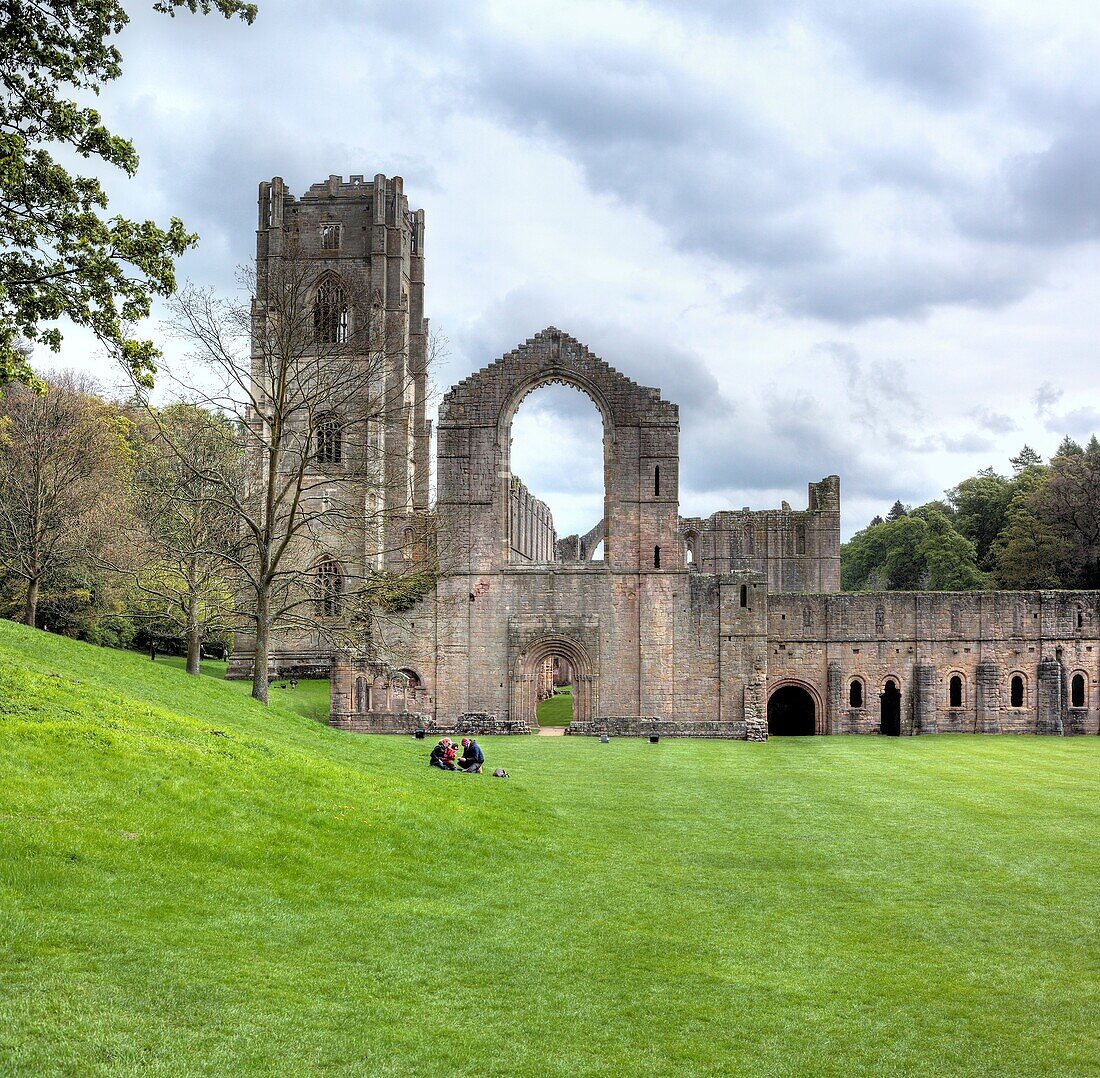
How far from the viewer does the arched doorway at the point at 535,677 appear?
40.3 m

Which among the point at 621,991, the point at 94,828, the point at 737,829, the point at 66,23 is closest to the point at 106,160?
the point at 66,23

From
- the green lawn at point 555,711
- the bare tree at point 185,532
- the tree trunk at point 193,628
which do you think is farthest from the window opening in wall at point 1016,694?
the tree trunk at point 193,628

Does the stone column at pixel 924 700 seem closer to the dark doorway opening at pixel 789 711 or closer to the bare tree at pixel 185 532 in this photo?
the dark doorway opening at pixel 789 711

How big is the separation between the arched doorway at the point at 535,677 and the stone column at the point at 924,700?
14.2 metres

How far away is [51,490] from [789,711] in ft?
104

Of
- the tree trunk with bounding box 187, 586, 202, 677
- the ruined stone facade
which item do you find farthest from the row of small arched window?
the tree trunk with bounding box 187, 586, 202, 677

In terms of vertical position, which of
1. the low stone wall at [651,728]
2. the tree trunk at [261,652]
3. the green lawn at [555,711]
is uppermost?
the tree trunk at [261,652]

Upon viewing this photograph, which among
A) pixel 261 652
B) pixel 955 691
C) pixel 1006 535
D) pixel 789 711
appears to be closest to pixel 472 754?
pixel 261 652

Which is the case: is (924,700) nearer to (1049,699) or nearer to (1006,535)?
(1049,699)

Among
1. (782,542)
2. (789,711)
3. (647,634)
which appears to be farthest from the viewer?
(782,542)

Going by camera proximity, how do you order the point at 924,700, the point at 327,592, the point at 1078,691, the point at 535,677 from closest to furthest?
1. the point at 327,592
2. the point at 535,677
3. the point at 924,700
4. the point at 1078,691

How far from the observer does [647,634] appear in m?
40.4

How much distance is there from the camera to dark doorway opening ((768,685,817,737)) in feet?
151

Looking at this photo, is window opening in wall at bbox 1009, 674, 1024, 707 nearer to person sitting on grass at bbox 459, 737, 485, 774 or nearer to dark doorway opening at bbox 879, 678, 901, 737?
dark doorway opening at bbox 879, 678, 901, 737
